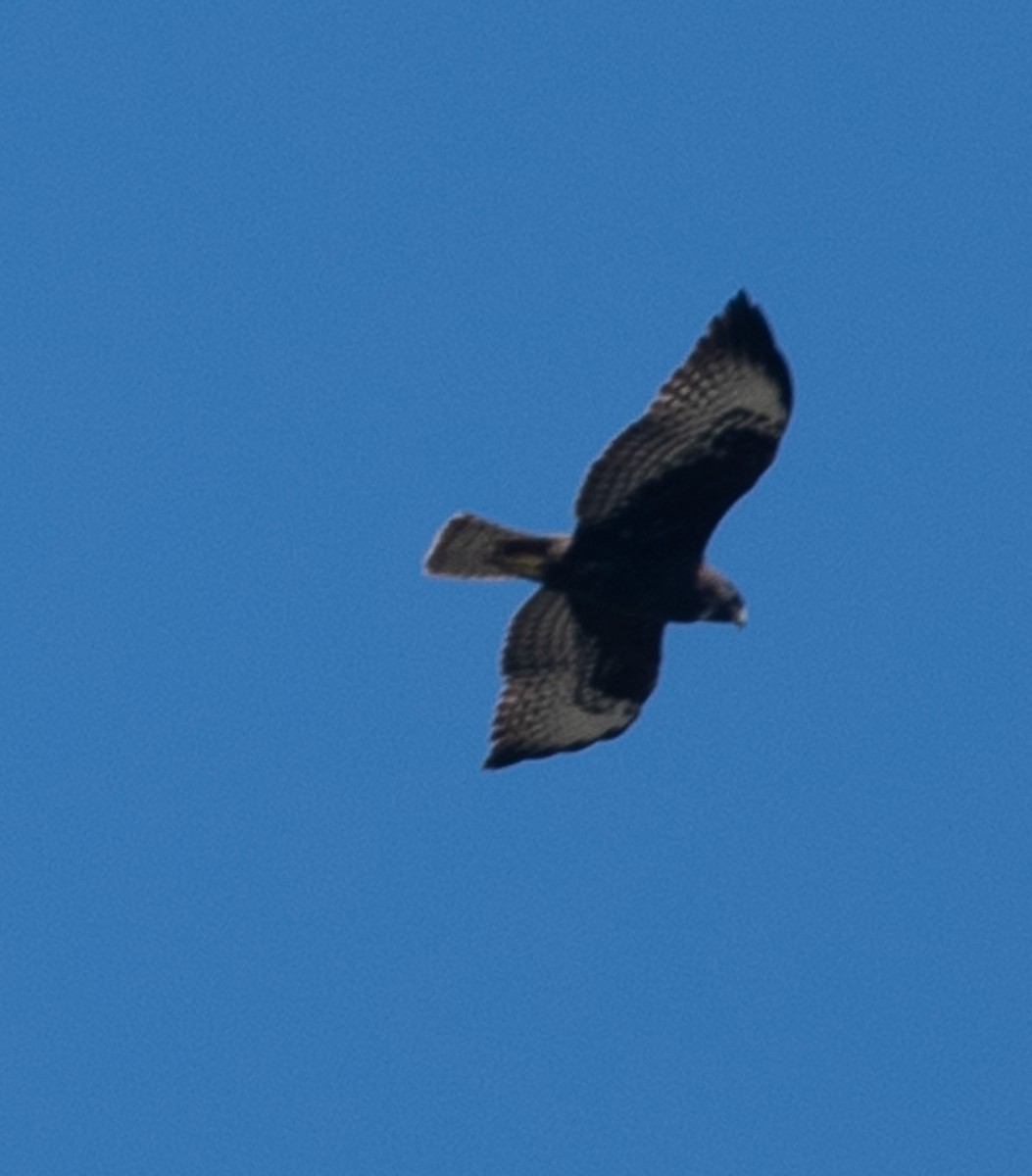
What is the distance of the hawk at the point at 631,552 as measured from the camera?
20188mm

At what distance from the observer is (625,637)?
72.1 feet

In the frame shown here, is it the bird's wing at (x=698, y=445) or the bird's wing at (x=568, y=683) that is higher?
the bird's wing at (x=698, y=445)

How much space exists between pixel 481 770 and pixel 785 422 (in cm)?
297

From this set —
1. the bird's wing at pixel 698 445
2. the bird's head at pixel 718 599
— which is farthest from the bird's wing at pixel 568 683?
the bird's wing at pixel 698 445

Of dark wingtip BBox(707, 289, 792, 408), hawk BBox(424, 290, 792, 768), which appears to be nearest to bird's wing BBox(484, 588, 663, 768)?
hawk BBox(424, 290, 792, 768)

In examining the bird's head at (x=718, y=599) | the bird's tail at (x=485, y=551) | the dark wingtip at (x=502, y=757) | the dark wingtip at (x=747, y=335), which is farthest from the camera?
the dark wingtip at (x=502, y=757)

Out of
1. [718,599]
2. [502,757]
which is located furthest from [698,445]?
[502,757]

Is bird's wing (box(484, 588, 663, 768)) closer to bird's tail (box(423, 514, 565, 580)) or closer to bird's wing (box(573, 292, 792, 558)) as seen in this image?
bird's tail (box(423, 514, 565, 580))

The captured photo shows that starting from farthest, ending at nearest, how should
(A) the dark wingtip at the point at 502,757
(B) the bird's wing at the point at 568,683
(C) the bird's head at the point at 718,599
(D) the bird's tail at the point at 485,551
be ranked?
(A) the dark wingtip at the point at 502,757
(B) the bird's wing at the point at 568,683
(C) the bird's head at the point at 718,599
(D) the bird's tail at the point at 485,551

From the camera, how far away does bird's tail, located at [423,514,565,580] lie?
2084 cm

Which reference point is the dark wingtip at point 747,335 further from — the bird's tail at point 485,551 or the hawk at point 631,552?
the bird's tail at point 485,551

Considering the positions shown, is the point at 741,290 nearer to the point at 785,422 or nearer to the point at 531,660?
the point at 785,422

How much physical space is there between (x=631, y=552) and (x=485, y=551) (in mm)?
753

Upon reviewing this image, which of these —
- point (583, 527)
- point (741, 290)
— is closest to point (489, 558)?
point (583, 527)
